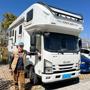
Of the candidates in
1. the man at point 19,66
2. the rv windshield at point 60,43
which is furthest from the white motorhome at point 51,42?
the man at point 19,66

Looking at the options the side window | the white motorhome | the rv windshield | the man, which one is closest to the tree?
the white motorhome

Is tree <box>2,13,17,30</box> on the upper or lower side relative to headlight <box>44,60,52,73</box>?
upper

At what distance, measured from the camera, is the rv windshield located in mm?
8625

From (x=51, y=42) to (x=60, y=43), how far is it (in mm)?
557

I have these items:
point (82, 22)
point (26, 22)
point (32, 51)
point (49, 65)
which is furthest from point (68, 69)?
point (26, 22)

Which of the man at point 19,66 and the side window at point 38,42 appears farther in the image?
A: the side window at point 38,42

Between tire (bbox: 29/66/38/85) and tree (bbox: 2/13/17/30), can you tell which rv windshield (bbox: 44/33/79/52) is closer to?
tire (bbox: 29/66/38/85)

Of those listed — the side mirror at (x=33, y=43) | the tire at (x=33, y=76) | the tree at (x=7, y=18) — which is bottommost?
the tire at (x=33, y=76)

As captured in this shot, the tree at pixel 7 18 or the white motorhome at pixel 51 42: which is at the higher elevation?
the tree at pixel 7 18

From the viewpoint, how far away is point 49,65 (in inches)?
334

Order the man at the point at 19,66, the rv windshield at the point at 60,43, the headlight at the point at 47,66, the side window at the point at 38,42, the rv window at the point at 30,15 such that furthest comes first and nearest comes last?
1. the rv window at the point at 30,15
2. the side window at the point at 38,42
3. the rv windshield at the point at 60,43
4. the headlight at the point at 47,66
5. the man at the point at 19,66

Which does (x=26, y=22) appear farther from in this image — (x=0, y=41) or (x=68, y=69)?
(x=0, y=41)

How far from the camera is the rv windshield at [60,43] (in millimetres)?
8625

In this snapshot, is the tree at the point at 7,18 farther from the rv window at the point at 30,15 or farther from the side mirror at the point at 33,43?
the side mirror at the point at 33,43
